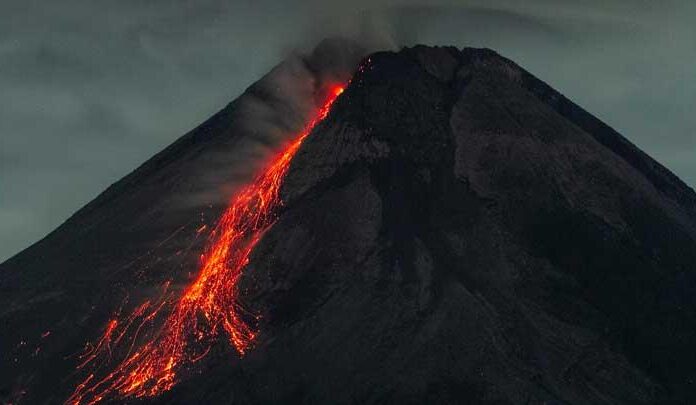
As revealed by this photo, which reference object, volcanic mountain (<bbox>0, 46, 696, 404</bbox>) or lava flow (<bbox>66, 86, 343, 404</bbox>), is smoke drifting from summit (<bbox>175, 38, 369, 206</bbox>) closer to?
volcanic mountain (<bbox>0, 46, 696, 404</bbox>)

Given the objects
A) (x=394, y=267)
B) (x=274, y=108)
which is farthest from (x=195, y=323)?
(x=274, y=108)

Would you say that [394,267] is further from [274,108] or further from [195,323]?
[274,108]

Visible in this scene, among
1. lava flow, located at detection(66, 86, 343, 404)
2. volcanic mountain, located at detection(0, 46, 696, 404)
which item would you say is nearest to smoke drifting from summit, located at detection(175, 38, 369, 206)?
volcanic mountain, located at detection(0, 46, 696, 404)

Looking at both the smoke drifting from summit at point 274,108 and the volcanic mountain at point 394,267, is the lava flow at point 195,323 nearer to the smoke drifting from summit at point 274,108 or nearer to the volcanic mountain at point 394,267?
the volcanic mountain at point 394,267

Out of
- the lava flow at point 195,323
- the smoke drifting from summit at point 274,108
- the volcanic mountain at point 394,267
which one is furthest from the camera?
the smoke drifting from summit at point 274,108

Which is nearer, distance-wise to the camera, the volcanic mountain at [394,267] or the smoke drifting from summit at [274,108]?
the volcanic mountain at [394,267]

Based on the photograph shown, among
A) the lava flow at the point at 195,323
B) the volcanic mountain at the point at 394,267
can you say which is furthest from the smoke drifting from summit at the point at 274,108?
the lava flow at the point at 195,323
